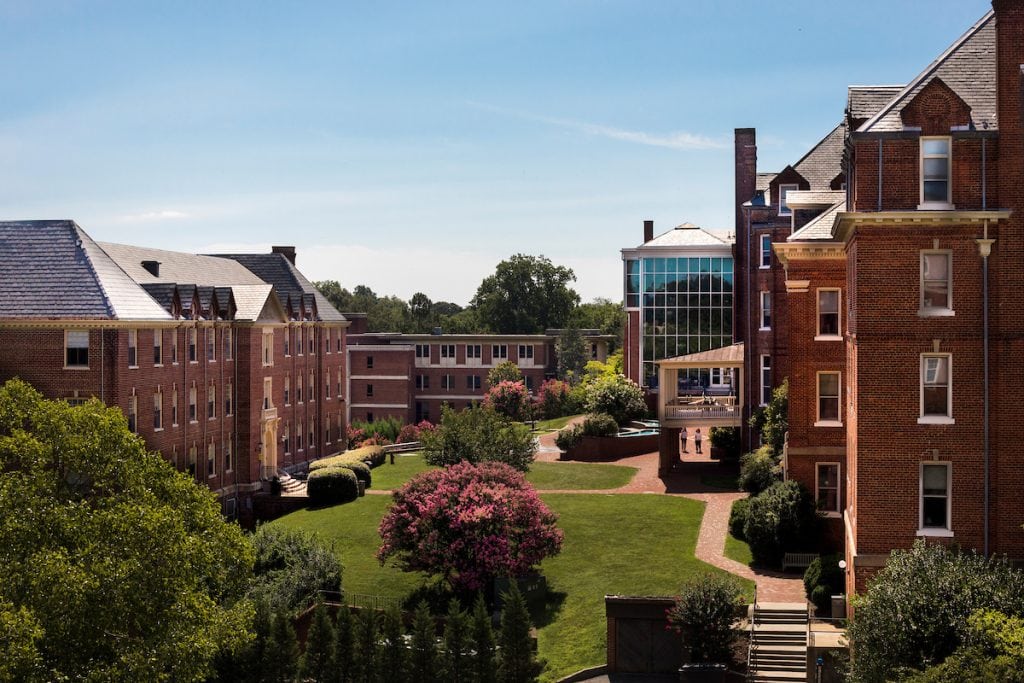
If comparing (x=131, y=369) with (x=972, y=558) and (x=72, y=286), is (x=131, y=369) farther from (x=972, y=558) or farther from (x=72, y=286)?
(x=972, y=558)

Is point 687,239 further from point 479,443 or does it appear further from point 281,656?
point 281,656

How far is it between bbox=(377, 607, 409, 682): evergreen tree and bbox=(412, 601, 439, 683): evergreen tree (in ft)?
1.15

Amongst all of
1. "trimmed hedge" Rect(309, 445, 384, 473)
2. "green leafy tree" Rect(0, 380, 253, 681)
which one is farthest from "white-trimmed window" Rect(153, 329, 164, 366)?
"green leafy tree" Rect(0, 380, 253, 681)

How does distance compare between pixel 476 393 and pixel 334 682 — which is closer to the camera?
pixel 334 682

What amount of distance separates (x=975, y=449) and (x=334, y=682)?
1793 cm

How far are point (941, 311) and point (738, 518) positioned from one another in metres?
16.7

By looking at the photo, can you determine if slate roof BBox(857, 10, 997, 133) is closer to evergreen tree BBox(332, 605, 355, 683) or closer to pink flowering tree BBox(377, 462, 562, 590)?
pink flowering tree BBox(377, 462, 562, 590)

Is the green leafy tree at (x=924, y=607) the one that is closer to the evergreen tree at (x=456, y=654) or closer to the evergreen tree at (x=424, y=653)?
the evergreen tree at (x=456, y=654)

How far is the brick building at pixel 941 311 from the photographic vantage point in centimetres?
2564

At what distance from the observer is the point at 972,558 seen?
2522 centimetres

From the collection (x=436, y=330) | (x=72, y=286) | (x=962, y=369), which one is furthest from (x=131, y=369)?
(x=436, y=330)

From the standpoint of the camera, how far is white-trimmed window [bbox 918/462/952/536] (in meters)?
26.3

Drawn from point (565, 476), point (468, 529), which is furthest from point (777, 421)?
point (565, 476)

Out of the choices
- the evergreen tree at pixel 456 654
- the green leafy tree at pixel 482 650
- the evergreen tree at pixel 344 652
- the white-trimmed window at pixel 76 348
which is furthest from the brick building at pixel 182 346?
the green leafy tree at pixel 482 650
